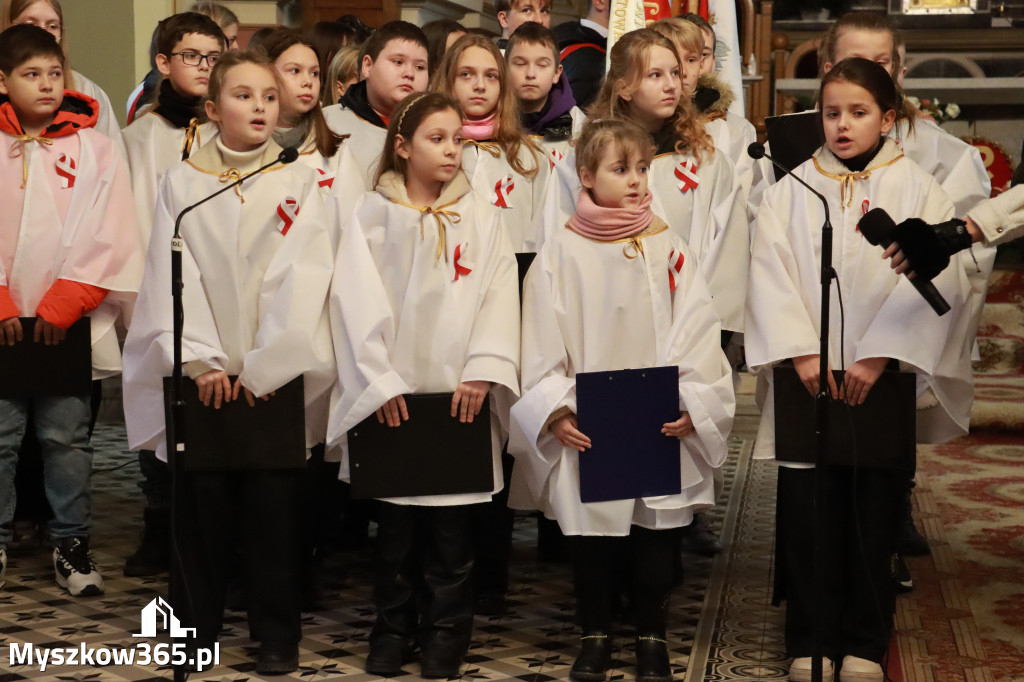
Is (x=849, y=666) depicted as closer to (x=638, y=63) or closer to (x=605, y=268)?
(x=605, y=268)

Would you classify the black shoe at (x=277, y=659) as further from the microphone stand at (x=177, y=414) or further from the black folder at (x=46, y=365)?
the black folder at (x=46, y=365)

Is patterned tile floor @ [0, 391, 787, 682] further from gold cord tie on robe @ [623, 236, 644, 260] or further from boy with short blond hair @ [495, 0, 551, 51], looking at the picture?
boy with short blond hair @ [495, 0, 551, 51]

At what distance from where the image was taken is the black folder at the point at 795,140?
4.60m

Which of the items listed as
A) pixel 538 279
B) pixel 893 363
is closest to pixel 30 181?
pixel 538 279

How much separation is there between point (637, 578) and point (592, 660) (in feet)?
0.87

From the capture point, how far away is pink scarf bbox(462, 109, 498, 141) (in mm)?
4746

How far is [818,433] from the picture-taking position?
3533 mm

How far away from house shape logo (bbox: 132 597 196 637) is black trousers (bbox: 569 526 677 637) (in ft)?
3.69

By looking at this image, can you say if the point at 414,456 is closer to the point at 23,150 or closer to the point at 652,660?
the point at 652,660

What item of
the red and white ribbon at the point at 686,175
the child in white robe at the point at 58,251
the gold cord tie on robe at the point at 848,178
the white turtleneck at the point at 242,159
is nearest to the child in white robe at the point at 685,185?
the red and white ribbon at the point at 686,175

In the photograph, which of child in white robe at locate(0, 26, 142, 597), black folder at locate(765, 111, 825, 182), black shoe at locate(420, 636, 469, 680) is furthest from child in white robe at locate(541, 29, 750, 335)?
child in white robe at locate(0, 26, 142, 597)

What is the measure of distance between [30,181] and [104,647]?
5.23 ft

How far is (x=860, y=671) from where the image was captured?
390cm

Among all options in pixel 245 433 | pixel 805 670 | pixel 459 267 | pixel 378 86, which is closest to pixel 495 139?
pixel 378 86
